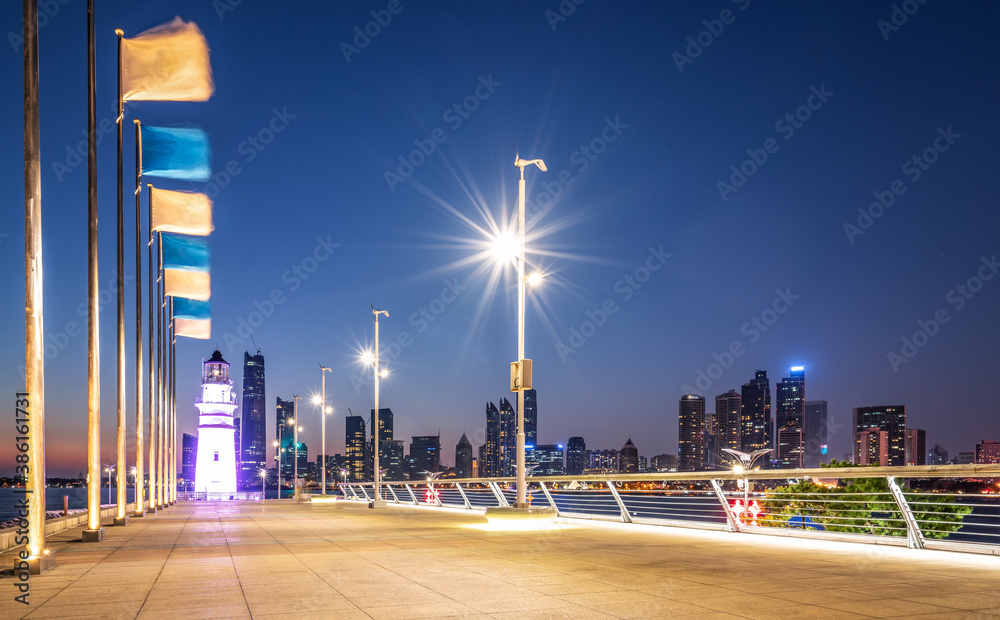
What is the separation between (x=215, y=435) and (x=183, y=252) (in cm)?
4174

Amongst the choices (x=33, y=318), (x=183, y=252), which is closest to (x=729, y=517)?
(x=33, y=318)

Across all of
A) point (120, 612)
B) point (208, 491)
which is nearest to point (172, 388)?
point (208, 491)

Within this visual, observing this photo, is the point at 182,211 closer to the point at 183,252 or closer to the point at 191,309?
the point at 183,252

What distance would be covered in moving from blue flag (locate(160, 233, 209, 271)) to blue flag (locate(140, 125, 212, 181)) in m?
7.96

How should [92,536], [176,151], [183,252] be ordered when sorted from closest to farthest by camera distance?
[92,536] → [176,151] → [183,252]

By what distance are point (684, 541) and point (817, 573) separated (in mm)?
4997

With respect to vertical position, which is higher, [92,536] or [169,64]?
[169,64]

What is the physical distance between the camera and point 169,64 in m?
20.7

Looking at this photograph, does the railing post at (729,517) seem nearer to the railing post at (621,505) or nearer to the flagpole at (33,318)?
the railing post at (621,505)

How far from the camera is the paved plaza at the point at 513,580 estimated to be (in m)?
7.45

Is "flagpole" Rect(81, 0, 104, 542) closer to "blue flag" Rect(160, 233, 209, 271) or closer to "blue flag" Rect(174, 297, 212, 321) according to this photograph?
"blue flag" Rect(160, 233, 209, 271)

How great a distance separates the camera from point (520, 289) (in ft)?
64.1

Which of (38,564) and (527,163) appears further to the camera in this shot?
(527,163)

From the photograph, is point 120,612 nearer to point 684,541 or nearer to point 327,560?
point 327,560
